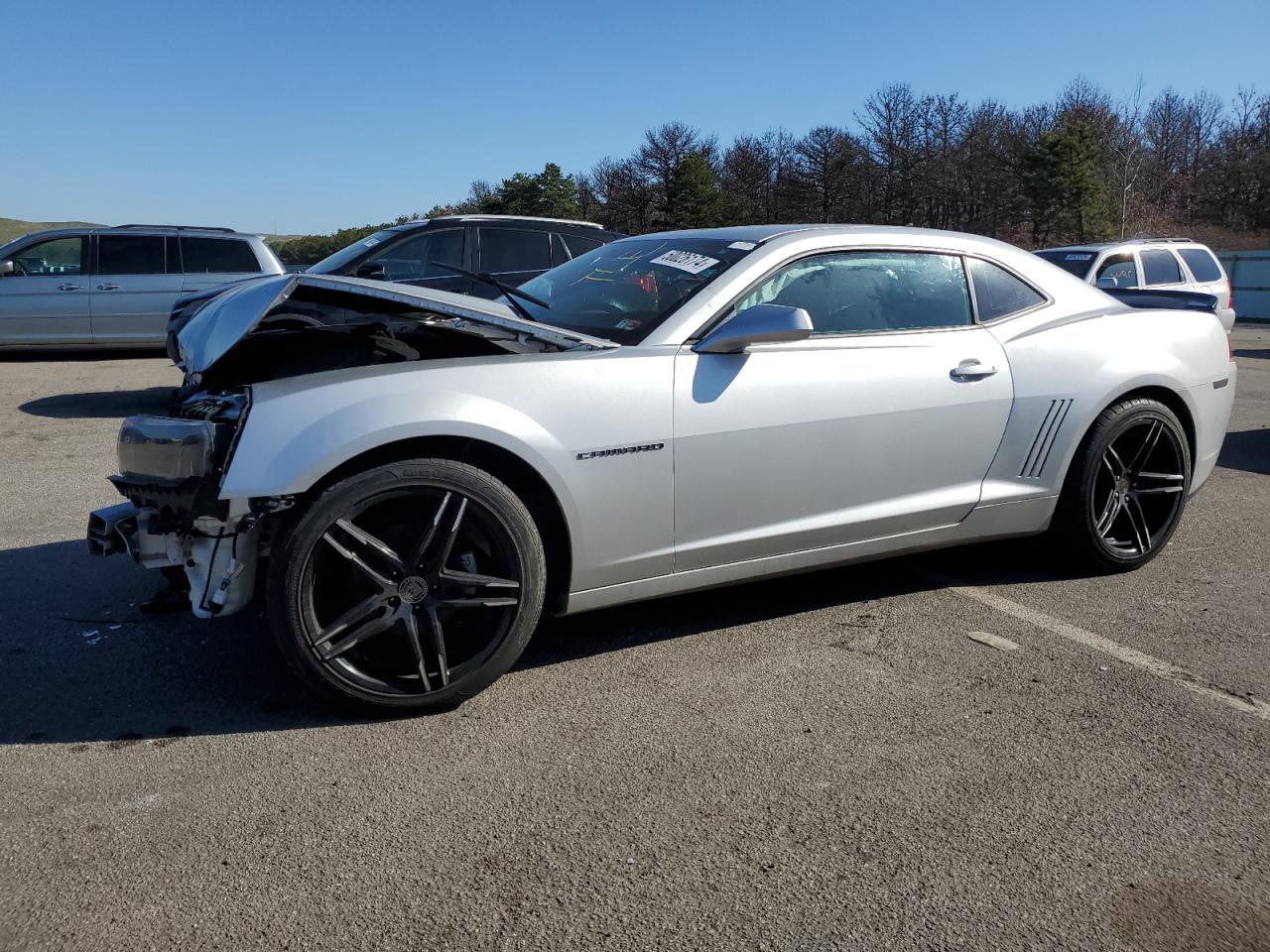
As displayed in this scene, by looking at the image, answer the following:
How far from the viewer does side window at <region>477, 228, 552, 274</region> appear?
970cm

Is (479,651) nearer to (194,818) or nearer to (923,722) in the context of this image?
(194,818)

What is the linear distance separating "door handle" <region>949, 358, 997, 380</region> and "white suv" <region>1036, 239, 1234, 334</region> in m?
9.54

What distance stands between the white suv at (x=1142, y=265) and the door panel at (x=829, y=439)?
31.8ft

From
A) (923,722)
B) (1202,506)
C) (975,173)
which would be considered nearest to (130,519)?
(923,722)

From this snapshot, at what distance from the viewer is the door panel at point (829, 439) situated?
346 centimetres

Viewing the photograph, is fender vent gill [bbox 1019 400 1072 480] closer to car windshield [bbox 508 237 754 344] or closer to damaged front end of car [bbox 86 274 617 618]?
car windshield [bbox 508 237 754 344]

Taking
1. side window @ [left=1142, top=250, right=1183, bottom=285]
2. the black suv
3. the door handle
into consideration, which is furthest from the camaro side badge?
side window @ [left=1142, top=250, right=1183, bottom=285]

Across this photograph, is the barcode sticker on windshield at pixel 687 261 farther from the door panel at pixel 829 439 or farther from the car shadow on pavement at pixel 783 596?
the car shadow on pavement at pixel 783 596

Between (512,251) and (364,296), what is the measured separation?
6722 mm

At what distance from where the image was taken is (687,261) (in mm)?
3963

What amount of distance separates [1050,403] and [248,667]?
328cm

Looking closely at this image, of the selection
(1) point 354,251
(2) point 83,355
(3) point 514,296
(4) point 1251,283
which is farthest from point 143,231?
(4) point 1251,283

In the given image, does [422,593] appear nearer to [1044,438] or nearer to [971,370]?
[971,370]

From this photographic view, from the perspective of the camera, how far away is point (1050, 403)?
Result: 164 inches
